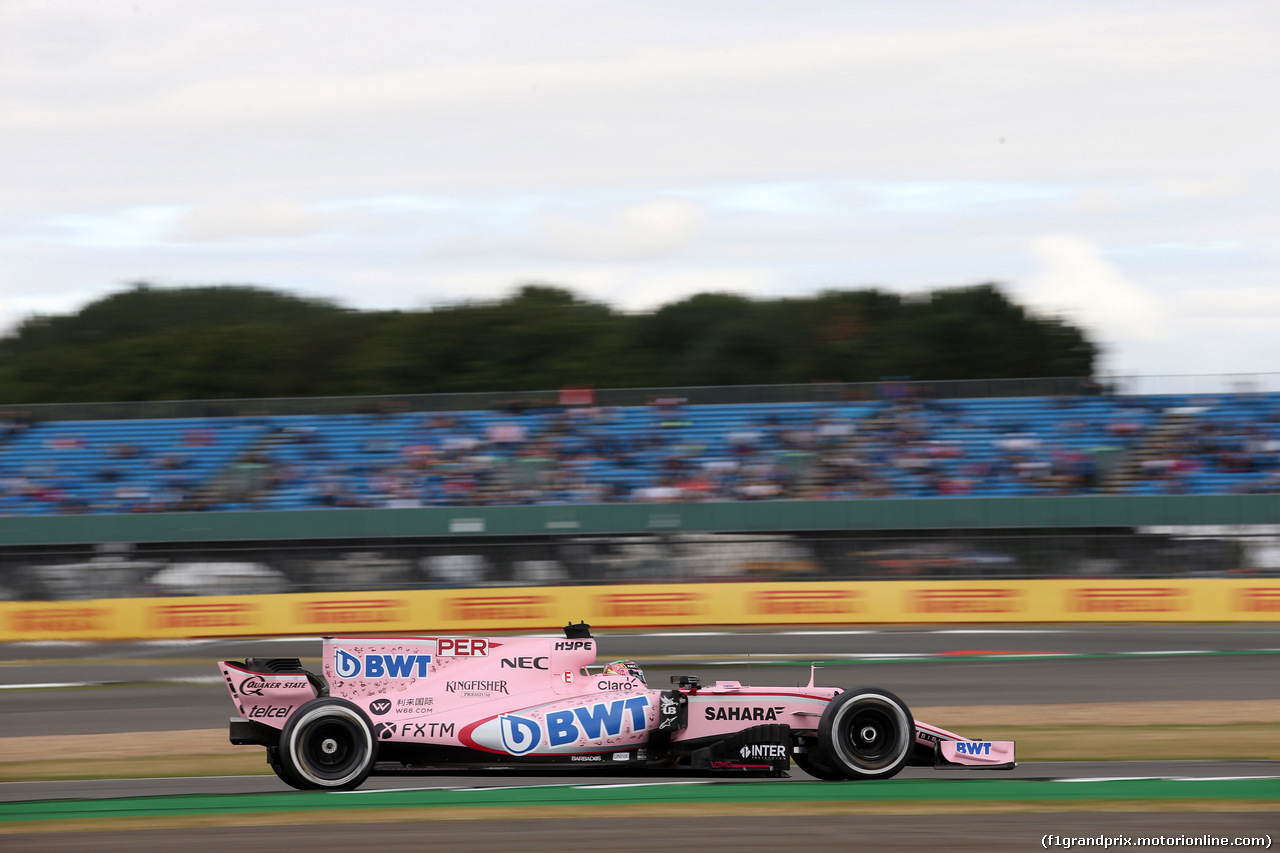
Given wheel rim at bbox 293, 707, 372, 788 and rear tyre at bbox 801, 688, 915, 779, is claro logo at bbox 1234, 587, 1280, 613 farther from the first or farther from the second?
wheel rim at bbox 293, 707, 372, 788

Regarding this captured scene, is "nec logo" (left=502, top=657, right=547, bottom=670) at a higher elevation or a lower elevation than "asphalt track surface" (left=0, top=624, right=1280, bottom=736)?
higher

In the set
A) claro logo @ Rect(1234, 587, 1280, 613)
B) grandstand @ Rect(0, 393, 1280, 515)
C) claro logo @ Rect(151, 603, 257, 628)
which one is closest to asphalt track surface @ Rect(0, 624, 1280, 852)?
claro logo @ Rect(1234, 587, 1280, 613)

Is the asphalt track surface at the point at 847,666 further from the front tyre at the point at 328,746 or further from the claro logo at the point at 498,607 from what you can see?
the front tyre at the point at 328,746

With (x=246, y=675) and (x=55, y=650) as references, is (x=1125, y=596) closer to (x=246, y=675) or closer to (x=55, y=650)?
(x=246, y=675)

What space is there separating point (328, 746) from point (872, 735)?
3.65 m

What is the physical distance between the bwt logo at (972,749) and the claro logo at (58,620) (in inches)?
611

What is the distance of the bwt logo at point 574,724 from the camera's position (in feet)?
27.2

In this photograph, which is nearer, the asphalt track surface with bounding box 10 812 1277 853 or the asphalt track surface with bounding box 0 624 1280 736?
the asphalt track surface with bounding box 10 812 1277 853

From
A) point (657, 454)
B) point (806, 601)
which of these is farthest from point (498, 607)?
point (657, 454)

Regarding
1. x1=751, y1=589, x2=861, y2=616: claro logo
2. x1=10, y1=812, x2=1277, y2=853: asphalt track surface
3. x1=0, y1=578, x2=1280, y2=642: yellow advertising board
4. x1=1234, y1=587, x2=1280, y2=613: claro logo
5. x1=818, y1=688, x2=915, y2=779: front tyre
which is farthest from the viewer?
x1=751, y1=589, x2=861, y2=616: claro logo

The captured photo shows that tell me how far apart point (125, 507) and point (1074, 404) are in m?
18.3

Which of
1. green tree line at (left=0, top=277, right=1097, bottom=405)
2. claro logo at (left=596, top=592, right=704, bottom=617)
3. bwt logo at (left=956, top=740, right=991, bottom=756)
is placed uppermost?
green tree line at (left=0, top=277, right=1097, bottom=405)

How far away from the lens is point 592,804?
27.0ft

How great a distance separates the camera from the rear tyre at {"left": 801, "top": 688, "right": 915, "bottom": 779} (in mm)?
8281
